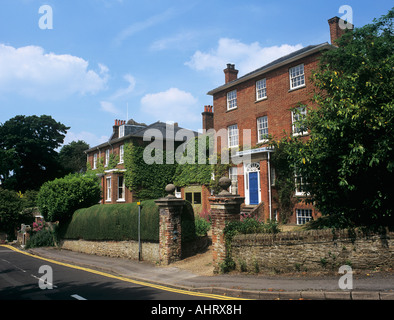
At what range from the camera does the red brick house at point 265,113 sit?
20.0 metres

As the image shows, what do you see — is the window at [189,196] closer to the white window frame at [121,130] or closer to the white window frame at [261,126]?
the white window frame at [261,126]

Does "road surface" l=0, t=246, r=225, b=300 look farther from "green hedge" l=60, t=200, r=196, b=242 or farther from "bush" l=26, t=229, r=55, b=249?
"bush" l=26, t=229, r=55, b=249

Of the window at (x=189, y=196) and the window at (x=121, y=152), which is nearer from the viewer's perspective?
the window at (x=189, y=196)

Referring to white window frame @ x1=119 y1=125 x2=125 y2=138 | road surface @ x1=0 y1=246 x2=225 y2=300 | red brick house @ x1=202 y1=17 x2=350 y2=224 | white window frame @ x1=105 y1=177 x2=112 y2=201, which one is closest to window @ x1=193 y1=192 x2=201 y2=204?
red brick house @ x1=202 y1=17 x2=350 y2=224

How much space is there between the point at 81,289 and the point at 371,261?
8.58m

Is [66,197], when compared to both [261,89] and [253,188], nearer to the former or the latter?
[253,188]

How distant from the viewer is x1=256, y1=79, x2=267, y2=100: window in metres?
23.4

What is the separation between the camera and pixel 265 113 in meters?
22.9

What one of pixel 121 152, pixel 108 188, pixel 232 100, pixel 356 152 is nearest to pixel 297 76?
pixel 232 100

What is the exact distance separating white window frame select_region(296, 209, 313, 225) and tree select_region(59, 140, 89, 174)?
160 feet

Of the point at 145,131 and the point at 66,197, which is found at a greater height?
the point at 145,131

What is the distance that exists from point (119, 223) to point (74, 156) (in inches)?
2025

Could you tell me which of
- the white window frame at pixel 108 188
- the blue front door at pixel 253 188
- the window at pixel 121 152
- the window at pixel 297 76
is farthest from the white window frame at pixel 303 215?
the white window frame at pixel 108 188

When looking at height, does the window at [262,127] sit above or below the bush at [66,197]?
above
